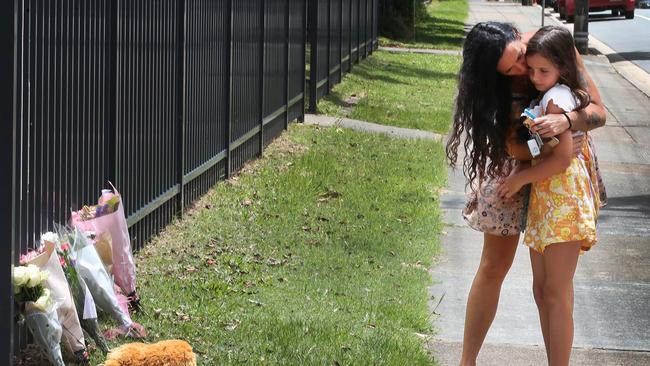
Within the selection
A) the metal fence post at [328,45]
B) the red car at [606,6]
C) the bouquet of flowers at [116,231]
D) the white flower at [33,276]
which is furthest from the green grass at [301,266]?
the red car at [606,6]

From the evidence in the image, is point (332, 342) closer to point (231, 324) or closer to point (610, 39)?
point (231, 324)

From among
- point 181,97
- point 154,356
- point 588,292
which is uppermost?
point 181,97

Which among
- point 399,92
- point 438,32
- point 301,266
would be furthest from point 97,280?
point 438,32

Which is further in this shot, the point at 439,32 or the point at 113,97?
the point at 439,32

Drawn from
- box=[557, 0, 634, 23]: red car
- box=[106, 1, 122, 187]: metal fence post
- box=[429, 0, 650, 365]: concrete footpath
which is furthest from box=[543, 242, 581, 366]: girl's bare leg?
box=[557, 0, 634, 23]: red car

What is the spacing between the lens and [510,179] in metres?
5.34

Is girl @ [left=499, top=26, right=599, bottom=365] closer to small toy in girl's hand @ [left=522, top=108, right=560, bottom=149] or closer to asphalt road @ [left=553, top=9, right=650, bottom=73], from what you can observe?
small toy in girl's hand @ [left=522, top=108, right=560, bottom=149]

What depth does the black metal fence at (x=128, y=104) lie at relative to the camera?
5258 millimetres

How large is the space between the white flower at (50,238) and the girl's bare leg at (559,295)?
2.20 meters

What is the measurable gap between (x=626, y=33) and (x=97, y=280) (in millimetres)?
37117

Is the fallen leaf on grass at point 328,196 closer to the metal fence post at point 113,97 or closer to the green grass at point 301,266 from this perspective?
the green grass at point 301,266

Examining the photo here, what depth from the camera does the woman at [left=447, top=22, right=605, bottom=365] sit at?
5.24 metres

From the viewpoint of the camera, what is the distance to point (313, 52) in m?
16.4

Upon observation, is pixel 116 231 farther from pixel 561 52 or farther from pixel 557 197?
pixel 561 52
